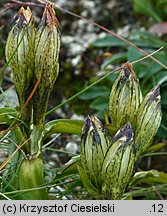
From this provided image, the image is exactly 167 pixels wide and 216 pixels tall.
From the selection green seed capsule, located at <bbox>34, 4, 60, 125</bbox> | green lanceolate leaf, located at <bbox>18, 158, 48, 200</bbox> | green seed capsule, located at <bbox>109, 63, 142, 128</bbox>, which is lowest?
green lanceolate leaf, located at <bbox>18, 158, 48, 200</bbox>

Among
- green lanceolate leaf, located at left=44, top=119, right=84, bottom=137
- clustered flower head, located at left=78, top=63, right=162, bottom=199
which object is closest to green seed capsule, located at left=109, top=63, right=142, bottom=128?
clustered flower head, located at left=78, top=63, right=162, bottom=199

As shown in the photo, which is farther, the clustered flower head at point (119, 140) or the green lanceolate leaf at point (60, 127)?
the green lanceolate leaf at point (60, 127)

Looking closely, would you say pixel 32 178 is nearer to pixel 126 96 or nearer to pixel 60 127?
pixel 60 127

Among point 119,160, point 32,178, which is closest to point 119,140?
point 119,160

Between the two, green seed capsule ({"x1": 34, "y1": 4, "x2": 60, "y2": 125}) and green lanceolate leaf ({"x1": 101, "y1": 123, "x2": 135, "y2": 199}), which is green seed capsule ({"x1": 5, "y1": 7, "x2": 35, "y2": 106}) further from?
green lanceolate leaf ({"x1": 101, "y1": 123, "x2": 135, "y2": 199})

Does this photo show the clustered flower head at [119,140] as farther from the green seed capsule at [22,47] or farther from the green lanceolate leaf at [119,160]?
the green seed capsule at [22,47]

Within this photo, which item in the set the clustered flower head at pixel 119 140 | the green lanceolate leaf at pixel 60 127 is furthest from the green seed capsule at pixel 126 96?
the green lanceolate leaf at pixel 60 127
